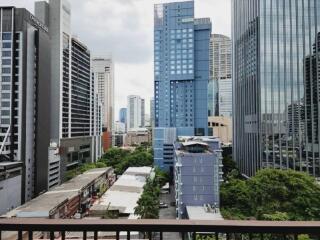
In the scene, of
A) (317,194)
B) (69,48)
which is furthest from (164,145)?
(317,194)

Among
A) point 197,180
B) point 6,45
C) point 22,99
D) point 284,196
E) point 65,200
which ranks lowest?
point 65,200

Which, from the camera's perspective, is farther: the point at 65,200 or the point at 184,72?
the point at 184,72

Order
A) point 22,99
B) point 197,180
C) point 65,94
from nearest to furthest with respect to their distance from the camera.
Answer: point 197,180, point 22,99, point 65,94

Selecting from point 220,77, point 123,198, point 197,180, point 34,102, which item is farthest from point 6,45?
point 220,77

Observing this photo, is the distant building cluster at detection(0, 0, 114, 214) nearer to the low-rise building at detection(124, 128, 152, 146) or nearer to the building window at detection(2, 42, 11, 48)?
the building window at detection(2, 42, 11, 48)

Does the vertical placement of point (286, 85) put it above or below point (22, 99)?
above

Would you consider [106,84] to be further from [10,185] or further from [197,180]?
[197,180]

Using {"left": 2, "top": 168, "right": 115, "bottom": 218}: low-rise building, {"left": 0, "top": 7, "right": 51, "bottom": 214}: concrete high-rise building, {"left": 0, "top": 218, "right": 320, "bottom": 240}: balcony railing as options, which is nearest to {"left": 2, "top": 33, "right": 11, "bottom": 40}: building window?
{"left": 0, "top": 7, "right": 51, "bottom": 214}: concrete high-rise building
